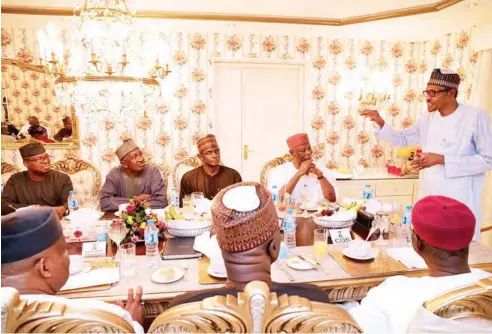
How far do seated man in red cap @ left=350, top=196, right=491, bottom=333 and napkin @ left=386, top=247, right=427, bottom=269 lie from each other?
46 cm

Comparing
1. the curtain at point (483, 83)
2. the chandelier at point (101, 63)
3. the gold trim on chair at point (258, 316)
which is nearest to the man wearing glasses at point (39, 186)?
the chandelier at point (101, 63)

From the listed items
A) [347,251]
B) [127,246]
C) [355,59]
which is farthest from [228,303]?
[355,59]

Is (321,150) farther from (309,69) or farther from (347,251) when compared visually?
(347,251)

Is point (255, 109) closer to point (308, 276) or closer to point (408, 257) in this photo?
point (408, 257)

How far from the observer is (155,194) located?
11.0 feet

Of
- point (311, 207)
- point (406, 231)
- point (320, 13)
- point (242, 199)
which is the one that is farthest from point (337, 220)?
point (320, 13)

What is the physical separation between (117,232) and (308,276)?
3.37ft

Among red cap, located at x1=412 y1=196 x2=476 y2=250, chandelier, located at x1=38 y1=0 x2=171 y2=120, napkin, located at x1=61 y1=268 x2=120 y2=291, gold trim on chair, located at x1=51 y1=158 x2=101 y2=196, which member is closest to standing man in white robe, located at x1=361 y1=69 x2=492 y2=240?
red cap, located at x1=412 y1=196 x2=476 y2=250

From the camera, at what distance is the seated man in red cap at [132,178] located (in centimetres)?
332

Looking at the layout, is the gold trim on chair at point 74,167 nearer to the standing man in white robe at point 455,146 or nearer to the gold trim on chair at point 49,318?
the standing man in white robe at point 455,146

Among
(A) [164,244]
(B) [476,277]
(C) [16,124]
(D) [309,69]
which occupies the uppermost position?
(D) [309,69]

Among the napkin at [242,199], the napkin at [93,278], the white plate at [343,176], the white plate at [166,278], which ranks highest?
the napkin at [242,199]

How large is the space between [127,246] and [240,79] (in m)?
3.51

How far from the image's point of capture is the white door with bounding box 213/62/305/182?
4926 mm
